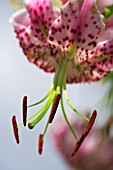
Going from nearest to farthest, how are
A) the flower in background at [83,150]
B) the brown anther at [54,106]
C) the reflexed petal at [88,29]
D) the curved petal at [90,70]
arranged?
1. the reflexed petal at [88,29]
2. the brown anther at [54,106]
3. the curved petal at [90,70]
4. the flower in background at [83,150]

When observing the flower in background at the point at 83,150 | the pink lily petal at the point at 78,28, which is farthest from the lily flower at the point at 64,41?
the flower in background at the point at 83,150

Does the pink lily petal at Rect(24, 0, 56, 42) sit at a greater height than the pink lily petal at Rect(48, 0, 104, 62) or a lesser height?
greater

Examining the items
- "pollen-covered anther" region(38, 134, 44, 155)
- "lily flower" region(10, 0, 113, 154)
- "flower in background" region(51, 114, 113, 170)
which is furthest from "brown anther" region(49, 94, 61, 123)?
"flower in background" region(51, 114, 113, 170)

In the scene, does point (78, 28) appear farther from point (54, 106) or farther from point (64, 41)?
point (54, 106)

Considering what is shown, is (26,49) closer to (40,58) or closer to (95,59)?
(40,58)

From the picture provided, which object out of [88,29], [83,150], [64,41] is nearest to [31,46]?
[64,41]

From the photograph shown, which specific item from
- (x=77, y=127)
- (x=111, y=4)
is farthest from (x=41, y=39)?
(x=77, y=127)

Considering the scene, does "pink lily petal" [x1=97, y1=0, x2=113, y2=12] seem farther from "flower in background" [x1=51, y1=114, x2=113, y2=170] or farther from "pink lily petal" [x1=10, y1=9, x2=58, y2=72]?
"flower in background" [x1=51, y1=114, x2=113, y2=170]

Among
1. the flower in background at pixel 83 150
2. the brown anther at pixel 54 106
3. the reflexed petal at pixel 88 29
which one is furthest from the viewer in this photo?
the flower in background at pixel 83 150

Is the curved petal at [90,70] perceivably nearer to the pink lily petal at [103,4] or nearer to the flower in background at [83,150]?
the pink lily petal at [103,4]
